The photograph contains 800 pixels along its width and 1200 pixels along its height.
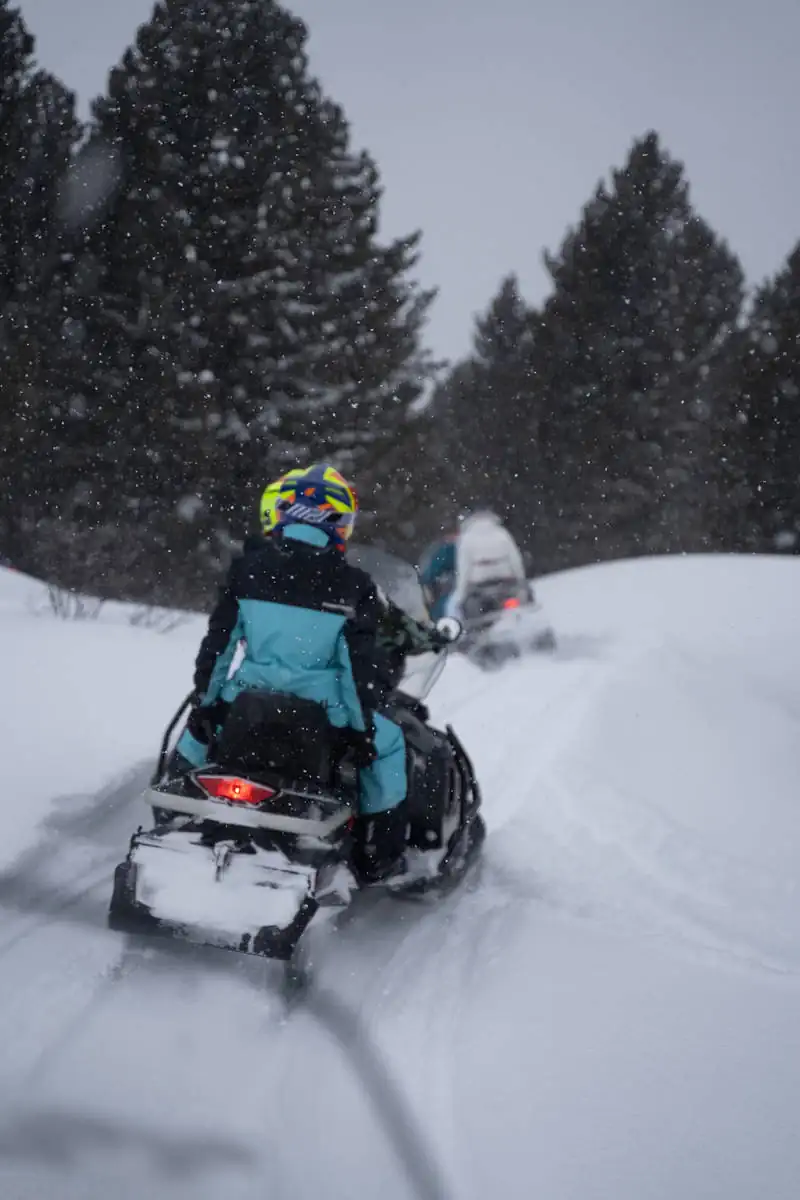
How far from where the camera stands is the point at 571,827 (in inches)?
222

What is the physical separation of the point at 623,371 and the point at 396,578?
86.4 feet

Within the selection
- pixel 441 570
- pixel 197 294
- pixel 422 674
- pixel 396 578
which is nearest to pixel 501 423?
pixel 197 294

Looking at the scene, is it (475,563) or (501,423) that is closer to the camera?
(475,563)

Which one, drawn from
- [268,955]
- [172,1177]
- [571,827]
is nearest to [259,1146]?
[172,1177]

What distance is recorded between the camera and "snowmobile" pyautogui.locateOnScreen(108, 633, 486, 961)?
10.7ft

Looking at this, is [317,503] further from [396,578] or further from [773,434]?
[773,434]

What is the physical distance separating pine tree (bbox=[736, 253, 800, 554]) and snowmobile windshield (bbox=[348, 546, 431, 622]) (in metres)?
25.0

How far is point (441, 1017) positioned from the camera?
133 inches

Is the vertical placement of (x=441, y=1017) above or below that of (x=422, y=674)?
below

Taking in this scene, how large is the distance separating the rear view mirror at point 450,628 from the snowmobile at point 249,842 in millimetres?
846

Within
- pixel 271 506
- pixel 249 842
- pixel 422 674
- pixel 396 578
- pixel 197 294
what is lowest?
pixel 249 842

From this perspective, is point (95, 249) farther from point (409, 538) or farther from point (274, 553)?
point (274, 553)

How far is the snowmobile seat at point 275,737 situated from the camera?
11.6 ft

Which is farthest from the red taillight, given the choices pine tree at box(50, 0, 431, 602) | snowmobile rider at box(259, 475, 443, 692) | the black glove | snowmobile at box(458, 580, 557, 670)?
pine tree at box(50, 0, 431, 602)
